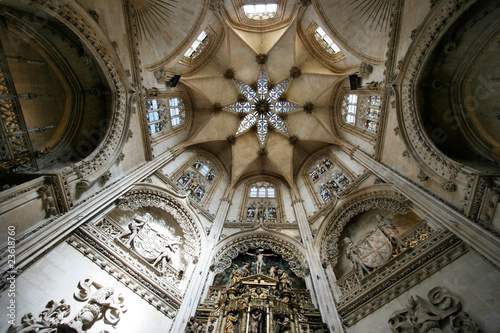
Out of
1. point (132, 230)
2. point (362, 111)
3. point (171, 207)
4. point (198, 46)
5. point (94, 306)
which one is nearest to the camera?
point (94, 306)

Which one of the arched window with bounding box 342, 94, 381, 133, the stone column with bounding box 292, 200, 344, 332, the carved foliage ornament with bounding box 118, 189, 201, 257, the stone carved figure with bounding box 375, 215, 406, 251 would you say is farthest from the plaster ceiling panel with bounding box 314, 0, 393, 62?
the carved foliage ornament with bounding box 118, 189, 201, 257

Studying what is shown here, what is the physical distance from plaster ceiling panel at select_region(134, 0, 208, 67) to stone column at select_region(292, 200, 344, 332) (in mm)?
10602

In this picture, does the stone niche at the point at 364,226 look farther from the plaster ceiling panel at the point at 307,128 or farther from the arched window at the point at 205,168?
the arched window at the point at 205,168

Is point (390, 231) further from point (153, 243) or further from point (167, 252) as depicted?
point (153, 243)

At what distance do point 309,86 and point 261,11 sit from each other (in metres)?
5.87

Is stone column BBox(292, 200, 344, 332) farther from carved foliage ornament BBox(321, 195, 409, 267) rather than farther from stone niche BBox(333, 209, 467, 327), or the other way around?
carved foliage ornament BBox(321, 195, 409, 267)

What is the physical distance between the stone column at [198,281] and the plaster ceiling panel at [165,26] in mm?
8341

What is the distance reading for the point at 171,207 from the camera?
11.5 metres

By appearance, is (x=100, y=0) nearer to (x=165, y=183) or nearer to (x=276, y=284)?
(x=165, y=183)

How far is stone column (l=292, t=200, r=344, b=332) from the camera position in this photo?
302 inches

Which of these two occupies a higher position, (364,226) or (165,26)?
(165,26)

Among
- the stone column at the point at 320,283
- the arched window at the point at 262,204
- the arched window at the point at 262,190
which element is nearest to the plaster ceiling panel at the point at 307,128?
the arched window at the point at 262,190

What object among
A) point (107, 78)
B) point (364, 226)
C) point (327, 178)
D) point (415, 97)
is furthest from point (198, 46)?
point (364, 226)

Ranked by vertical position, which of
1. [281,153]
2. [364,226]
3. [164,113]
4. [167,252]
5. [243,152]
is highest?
[281,153]
